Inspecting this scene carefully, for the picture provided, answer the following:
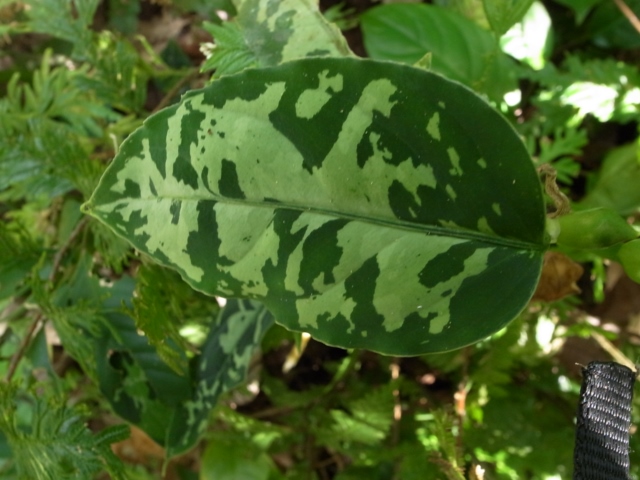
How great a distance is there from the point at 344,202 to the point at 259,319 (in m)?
0.33

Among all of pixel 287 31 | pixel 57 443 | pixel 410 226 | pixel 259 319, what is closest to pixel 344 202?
pixel 410 226

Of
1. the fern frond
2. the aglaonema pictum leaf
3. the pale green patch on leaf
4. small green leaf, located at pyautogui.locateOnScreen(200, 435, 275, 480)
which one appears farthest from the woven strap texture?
small green leaf, located at pyautogui.locateOnScreen(200, 435, 275, 480)

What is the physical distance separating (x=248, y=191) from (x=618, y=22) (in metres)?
0.88

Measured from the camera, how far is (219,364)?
727 millimetres

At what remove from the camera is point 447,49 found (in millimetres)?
858

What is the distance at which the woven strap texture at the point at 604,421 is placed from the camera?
364mm

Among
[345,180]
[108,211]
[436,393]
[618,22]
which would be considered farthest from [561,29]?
[108,211]

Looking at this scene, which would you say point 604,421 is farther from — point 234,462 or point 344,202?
point 234,462

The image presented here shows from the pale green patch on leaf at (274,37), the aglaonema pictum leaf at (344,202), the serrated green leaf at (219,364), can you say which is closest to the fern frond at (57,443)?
the serrated green leaf at (219,364)

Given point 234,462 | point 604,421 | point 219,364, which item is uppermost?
point 604,421

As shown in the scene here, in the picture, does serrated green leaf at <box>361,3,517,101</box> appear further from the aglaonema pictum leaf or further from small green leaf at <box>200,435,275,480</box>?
small green leaf at <box>200,435,275,480</box>

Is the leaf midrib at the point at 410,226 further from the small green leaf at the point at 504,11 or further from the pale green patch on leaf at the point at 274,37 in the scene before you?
the small green leaf at the point at 504,11

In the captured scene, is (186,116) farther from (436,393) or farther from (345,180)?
(436,393)

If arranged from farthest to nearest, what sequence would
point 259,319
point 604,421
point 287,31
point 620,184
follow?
point 620,184 < point 259,319 < point 287,31 < point 604,421
